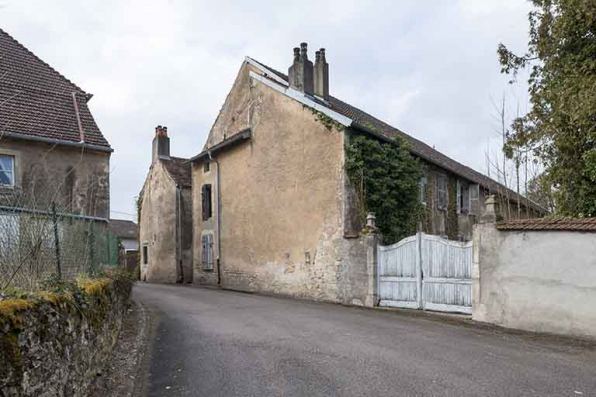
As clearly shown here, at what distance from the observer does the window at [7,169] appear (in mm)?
13258

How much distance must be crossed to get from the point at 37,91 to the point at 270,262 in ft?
31.3

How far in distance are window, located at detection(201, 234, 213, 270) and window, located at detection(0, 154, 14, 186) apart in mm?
9200

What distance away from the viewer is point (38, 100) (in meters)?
14.6

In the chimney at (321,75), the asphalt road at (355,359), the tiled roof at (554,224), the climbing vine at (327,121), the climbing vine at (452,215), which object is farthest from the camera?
the climbing vine at (452,215)

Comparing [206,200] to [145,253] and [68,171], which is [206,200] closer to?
[68,171]

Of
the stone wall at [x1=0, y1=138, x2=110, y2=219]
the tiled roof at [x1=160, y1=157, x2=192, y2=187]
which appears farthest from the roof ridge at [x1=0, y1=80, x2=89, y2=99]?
the tiled roof at [x1=160, y1=157, x2=192, y2=187]

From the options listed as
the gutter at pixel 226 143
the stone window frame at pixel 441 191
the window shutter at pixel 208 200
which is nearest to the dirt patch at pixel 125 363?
the gutter at pixel 226 143

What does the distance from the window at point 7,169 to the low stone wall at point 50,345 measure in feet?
31.0

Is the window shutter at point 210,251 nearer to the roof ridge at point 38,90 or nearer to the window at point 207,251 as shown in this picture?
the window at point 207,251

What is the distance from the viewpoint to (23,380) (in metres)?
3.12

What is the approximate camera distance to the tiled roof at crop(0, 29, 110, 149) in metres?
13.6

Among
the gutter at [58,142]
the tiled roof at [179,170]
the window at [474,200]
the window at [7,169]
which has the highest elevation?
the tiled roof at [179,170]

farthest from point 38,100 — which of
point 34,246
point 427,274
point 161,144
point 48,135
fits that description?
point 161,144

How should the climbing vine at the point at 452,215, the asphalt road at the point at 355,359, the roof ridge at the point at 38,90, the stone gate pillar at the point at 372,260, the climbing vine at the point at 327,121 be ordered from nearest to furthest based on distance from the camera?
the asphalt road at the point at 355,359 → the stone gate pillar at the point at 372,260 → the roof ridge at the point at 38,90 → the climbing vine at the point at 327,121 → the climbing vine at the point at 452,215
